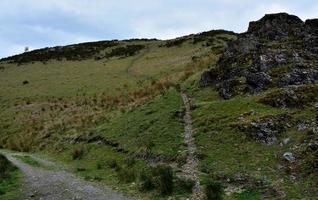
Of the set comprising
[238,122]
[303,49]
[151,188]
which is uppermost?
[303,49]

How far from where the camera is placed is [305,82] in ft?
109

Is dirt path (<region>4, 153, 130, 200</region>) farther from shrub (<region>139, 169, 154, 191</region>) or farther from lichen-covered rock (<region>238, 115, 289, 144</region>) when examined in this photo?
lichen-covered rock (<region>238, 115, 289, 144</region>)

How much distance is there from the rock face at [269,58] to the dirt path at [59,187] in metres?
13.3

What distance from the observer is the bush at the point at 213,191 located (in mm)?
19641

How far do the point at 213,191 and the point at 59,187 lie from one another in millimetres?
7939

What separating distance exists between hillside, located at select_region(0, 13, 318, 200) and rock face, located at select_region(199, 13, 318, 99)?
0.26ft

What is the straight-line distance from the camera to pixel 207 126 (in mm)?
30000

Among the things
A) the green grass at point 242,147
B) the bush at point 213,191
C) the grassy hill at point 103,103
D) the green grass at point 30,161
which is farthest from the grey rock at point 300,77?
the green grass at point 30,161

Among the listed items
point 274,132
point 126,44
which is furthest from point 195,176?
point 126,44

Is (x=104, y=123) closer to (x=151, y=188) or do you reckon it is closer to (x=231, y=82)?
(x=231, y=82)

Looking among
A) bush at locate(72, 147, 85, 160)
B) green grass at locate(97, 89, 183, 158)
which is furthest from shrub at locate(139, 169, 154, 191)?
bush at locate(72, 147, 85, 160)

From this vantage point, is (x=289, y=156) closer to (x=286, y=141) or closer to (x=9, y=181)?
(x=286, y=141)

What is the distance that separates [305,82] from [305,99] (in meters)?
4.03

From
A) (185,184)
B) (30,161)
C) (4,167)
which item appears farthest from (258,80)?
(4,167)
